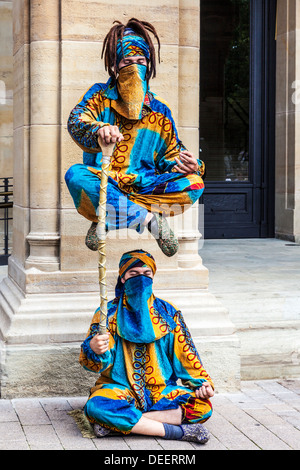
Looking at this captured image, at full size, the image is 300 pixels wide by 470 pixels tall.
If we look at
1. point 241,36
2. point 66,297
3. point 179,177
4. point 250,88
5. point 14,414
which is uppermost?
point 241,36

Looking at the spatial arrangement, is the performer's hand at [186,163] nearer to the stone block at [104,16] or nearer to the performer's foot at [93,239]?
the performer's foot at [93,239]

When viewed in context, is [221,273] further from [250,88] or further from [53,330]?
[250,88]

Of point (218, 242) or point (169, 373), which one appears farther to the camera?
point (218, 242)

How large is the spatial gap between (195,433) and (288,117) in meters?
6.50

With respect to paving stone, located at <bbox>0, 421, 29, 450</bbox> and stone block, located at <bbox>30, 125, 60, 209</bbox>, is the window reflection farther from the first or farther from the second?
paving stone, located at <bbox>0, 421, 29, 450</bbox>

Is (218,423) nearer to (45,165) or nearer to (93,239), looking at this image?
(93,239)

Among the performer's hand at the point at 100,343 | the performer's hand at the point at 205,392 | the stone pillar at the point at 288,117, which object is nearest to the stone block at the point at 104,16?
the performer's hand at the point at 100,343

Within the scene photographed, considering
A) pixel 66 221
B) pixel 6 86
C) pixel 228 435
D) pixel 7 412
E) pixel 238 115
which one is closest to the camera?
pixel 228 435

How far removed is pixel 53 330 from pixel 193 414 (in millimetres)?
1217

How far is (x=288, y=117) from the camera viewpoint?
9.75m

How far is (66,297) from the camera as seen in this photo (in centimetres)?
500

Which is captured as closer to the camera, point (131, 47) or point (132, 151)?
point (131, 47)

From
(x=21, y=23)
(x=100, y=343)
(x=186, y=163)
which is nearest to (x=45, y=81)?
(x=21, y=23)

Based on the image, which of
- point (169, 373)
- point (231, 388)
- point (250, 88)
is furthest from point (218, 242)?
point (169, 373)
